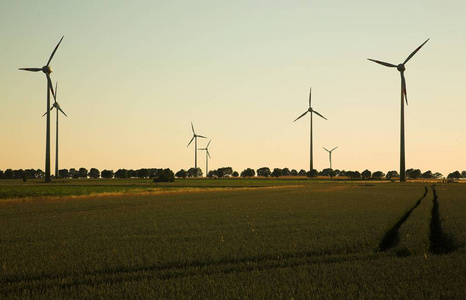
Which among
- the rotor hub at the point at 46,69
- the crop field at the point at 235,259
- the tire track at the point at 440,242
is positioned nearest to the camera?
the crop field at the point at 235,259

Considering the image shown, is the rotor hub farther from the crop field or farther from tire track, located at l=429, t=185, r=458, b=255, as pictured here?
tire track, located at l=429, t=185, r=458, b=255

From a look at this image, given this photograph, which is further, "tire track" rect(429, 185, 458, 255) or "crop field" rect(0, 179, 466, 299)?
"tire track" rect(429, 185, 458, 255)

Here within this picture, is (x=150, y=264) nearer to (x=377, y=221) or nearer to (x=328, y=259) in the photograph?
(x=328, y=259)

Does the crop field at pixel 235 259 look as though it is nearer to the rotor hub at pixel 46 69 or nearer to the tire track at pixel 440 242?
the tire track at pixel 440 242

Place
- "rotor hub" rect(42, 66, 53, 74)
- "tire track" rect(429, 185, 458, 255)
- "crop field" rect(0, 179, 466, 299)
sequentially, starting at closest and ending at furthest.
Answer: "crop field" rect(0, 179, 466, 299) → "tire track" rect(429, 185, 458, 255) → "rotor hub" rect(42, 66, 53, 74)

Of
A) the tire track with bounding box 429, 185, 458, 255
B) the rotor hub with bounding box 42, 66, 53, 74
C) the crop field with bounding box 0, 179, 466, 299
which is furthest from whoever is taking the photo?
the rotor hub with bounding box 42, 66, 53, 74

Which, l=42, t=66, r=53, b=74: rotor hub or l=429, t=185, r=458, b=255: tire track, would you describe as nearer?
l=429, t=185, r=458, b=255: tire track

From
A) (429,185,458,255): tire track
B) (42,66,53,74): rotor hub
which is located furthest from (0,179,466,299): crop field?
(42,66,53,74): rotor hub

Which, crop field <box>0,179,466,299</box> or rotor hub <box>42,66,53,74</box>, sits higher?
rotor hub <box>42,66,53,74</box>

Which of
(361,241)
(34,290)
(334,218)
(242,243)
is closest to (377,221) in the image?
(334,218)

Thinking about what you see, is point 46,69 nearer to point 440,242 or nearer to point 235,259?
point 235,259

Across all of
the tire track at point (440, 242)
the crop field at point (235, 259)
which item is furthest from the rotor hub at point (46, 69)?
the tire track at point (440, 242)

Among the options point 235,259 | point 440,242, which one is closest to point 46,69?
point 235,259

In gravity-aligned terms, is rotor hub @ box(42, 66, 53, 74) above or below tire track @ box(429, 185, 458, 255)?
above
